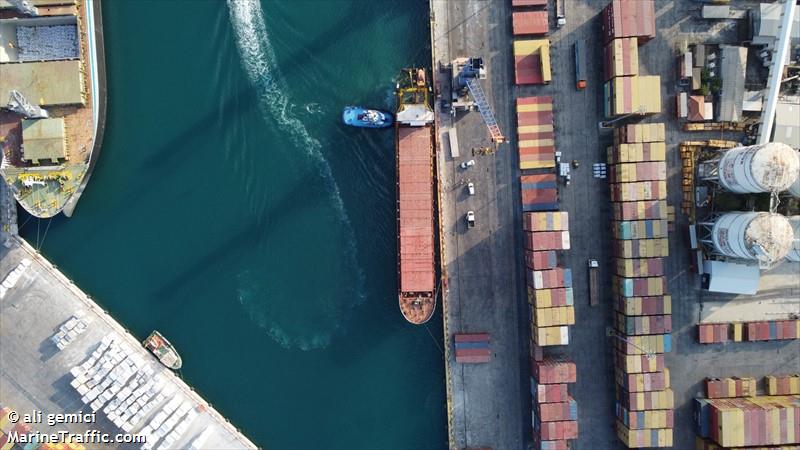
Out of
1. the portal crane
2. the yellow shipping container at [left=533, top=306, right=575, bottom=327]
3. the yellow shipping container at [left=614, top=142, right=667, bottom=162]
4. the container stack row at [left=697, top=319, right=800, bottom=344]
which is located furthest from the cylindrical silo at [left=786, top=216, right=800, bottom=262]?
the portal crane

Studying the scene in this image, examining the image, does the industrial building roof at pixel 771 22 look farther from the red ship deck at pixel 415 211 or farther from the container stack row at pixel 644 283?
the red ship deck at pixel 415 211

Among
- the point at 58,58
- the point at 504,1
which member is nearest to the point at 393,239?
the point at 504,1

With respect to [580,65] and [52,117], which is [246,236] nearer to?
[52,117]

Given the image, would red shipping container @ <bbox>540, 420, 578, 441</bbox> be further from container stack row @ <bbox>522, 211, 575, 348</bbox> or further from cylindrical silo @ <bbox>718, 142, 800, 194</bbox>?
cylindrical silo @ <bbox>718, 142, 800, 194</bbox>

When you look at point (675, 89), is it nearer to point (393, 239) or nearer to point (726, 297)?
point (726, 297)

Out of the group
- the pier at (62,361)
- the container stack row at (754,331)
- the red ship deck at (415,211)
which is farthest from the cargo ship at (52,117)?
the container stack row at (754,331)

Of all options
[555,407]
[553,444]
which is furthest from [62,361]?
[553,444]
